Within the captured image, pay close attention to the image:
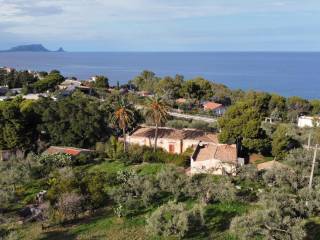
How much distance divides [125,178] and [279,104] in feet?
121

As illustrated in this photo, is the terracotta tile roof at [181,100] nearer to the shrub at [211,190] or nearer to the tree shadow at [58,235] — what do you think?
the shrub at [211,190]

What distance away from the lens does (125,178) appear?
3322 centimetres

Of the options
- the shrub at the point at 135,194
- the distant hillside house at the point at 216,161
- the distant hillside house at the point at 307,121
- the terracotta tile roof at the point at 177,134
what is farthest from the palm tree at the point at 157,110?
the distant hillside house at the point at 307,121

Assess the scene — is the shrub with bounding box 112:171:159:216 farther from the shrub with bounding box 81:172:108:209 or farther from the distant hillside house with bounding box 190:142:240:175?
the distant hillside house with bounding box 190:142:240:175

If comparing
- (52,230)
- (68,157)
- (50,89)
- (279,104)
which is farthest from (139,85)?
(52,230)

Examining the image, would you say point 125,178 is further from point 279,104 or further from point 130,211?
point 279,104

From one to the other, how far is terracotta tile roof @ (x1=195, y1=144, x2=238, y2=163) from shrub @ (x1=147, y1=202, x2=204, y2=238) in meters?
10.7

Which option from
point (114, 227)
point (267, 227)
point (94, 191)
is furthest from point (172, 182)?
point (267, 227)

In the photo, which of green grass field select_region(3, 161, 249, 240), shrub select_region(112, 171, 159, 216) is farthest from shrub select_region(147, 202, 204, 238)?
shrub select_region(112, 171, 159, 216)

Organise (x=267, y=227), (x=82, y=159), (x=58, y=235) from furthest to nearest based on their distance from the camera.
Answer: (x=82, y=159) → (x=58, y=235) → (x=267, y=227)

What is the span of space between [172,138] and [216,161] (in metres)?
8.69

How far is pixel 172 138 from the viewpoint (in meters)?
43.3

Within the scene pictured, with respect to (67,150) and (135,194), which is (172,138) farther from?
(135,194)

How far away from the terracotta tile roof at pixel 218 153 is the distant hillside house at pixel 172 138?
247cm
